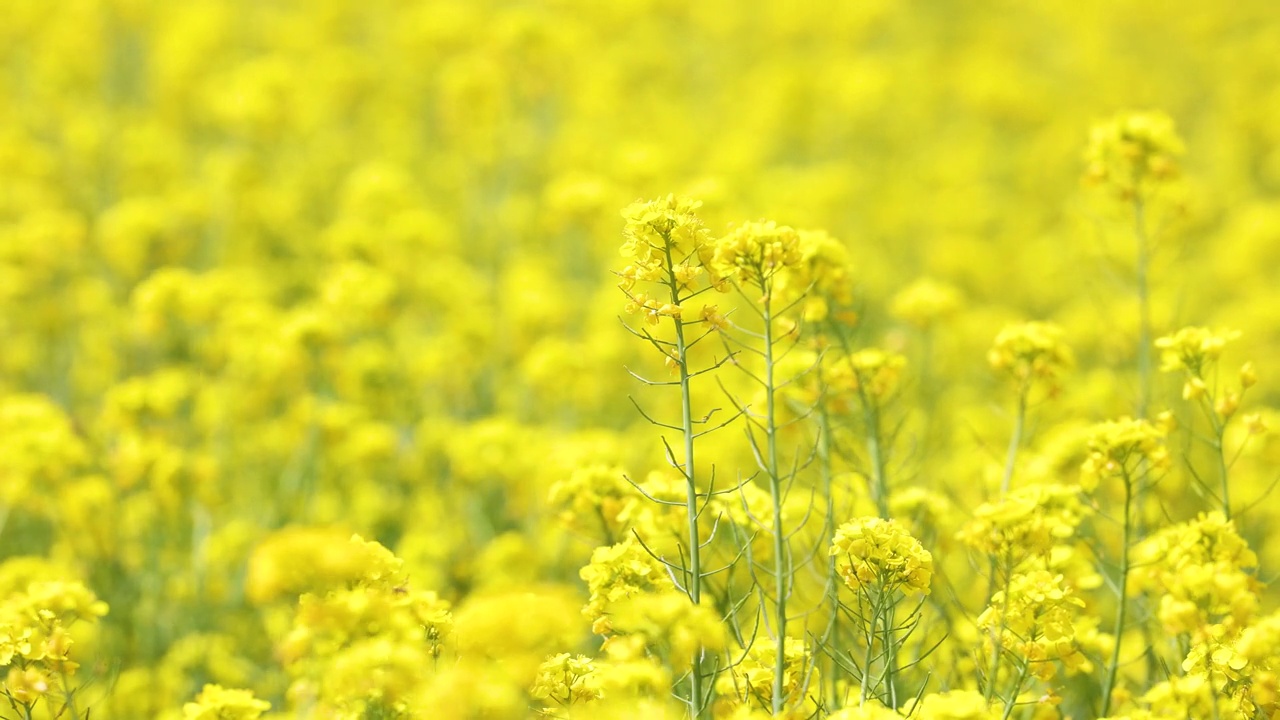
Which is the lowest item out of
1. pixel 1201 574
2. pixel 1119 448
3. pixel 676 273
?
pixel 1201 574

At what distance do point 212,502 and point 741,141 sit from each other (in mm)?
7034

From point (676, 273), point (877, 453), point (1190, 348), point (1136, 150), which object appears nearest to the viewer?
point (676, 273)

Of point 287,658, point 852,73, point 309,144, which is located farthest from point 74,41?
point 287,658

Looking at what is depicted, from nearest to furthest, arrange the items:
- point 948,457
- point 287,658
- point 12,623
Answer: point 287,658 → point 12,623 → point 948,457

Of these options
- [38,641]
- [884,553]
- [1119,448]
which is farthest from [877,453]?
[38,641]

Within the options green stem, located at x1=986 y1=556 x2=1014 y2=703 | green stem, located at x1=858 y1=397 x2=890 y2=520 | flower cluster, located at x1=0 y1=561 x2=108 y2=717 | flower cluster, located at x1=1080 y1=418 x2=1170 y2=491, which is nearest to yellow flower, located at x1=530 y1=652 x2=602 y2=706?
green stem, located at x1=986 y1=556 x2=1014 y2=703

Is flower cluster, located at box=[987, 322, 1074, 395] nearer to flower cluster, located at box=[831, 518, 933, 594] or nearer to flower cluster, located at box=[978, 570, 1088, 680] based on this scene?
flower cluster, located at box=[978, 570, 1088, 680]

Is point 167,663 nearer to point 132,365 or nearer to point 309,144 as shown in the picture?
point 132,365

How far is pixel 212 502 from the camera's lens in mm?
6094

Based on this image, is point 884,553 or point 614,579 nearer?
point 884,553

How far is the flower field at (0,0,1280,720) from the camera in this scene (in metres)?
2.97

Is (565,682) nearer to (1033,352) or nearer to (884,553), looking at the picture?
(884,553)

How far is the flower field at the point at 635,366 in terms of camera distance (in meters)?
2.97

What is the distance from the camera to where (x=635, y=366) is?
770cm
